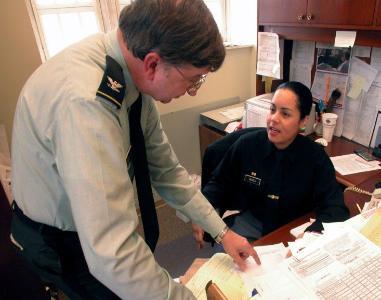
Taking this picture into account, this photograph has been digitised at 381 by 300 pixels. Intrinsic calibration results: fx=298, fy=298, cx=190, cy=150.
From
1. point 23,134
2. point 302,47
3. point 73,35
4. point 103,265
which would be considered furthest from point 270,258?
point 73,35

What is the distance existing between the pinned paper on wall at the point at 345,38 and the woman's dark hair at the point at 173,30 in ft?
3.58

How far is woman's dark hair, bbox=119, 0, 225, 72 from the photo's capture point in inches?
22.7

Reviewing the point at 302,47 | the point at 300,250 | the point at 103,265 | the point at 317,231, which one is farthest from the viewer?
the point at 302,47

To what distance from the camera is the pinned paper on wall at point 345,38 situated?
1410mm

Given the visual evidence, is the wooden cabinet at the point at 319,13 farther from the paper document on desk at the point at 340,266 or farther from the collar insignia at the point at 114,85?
the collar insignia at the point at 114,85

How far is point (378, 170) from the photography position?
4.94 ft

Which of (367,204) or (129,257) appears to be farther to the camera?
(367,204)

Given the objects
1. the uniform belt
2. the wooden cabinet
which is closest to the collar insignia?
the uniform belt

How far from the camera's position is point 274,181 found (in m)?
1.39

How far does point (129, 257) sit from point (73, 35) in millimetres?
1960

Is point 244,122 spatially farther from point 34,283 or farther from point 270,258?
point 34,283

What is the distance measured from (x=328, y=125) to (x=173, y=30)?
1.54 metres

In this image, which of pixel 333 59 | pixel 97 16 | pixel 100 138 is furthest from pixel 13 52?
pixel 333 59

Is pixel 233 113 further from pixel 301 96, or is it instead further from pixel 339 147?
pixel 301 96
